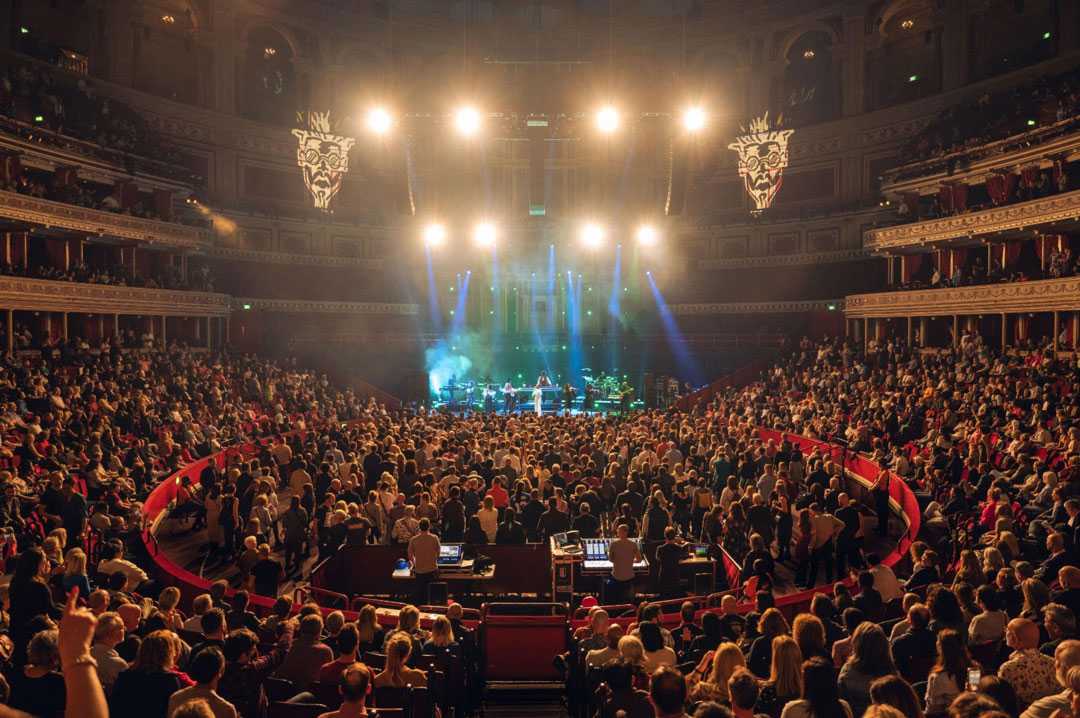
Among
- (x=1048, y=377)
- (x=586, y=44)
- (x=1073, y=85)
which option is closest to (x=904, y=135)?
(x=1073, y=85)

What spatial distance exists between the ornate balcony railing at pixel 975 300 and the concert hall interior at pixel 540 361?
157 millimetres

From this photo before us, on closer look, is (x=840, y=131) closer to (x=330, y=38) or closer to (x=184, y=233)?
(x=330, y=38)

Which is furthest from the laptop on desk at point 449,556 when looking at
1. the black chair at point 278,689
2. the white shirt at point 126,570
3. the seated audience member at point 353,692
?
the seated audience member at point 353,692

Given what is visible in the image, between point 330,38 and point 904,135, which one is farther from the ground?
point 330,38

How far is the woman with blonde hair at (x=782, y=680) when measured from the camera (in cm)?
607

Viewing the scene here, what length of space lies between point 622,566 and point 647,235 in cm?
3256

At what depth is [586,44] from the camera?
147 ft

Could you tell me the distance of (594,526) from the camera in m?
13.3

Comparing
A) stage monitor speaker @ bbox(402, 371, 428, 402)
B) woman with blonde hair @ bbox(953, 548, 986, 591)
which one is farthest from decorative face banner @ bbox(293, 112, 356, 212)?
woman with blonde hair @ bbox(953, 548, 986, 591)

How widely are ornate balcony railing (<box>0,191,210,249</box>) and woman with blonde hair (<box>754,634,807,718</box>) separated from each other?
26.4m

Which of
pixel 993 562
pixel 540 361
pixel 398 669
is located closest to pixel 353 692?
pixel 398 669

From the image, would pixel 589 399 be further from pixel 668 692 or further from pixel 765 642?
pixel 668 692

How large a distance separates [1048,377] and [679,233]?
26.6m

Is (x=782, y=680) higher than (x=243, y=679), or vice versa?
(x=782, y=680)
